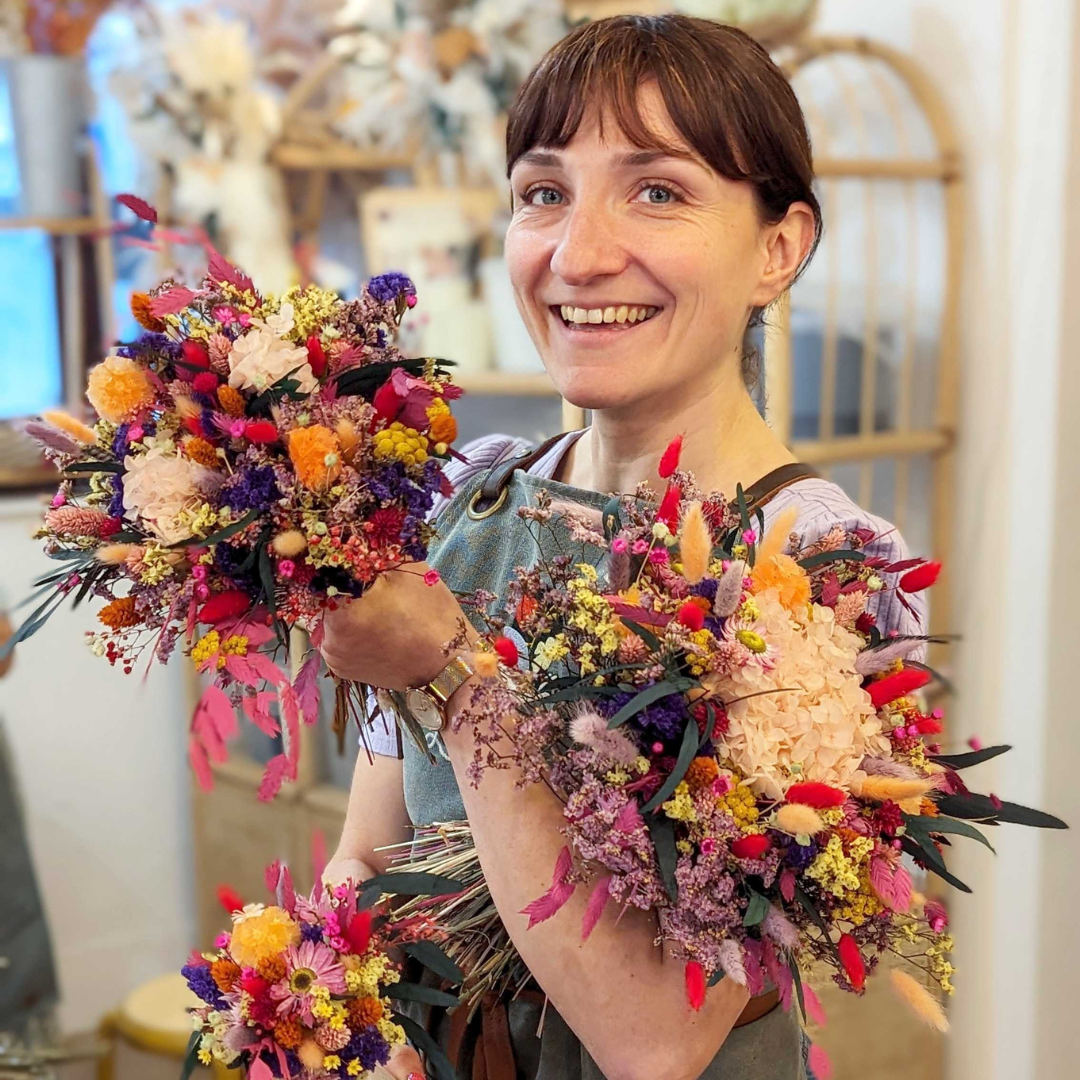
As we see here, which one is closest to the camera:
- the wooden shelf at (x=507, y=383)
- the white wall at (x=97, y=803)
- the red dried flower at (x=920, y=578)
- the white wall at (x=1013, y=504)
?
the red dried flower at (x=920, y=578)

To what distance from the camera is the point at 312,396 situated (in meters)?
0.83

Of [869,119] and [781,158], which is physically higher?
[869,119]

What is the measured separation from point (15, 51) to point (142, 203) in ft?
8.04

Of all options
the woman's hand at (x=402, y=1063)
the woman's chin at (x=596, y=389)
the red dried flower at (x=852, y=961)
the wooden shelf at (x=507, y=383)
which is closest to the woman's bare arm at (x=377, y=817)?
the woman's hand at (x=402, y=1063)

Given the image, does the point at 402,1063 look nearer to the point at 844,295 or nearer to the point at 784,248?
the point at 784,248

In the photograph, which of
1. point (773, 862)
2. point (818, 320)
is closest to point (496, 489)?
point (773, 862)

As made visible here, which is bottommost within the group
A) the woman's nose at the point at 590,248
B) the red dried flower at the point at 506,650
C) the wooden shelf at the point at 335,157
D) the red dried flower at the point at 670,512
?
the red dried flower at the point at 506,650

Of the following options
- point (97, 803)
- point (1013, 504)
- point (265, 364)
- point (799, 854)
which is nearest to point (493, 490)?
point (265, 364)

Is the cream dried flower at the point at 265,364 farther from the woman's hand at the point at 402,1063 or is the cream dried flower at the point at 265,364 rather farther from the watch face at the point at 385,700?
the woman's hand at the point at 402,1063

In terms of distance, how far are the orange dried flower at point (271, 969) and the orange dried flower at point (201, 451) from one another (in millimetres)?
331

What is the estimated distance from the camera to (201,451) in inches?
32.3

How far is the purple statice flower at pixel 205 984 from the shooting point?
91 centimetres

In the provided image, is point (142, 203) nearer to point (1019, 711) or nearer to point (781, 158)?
point (781, 158)

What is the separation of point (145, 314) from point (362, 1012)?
49cm
